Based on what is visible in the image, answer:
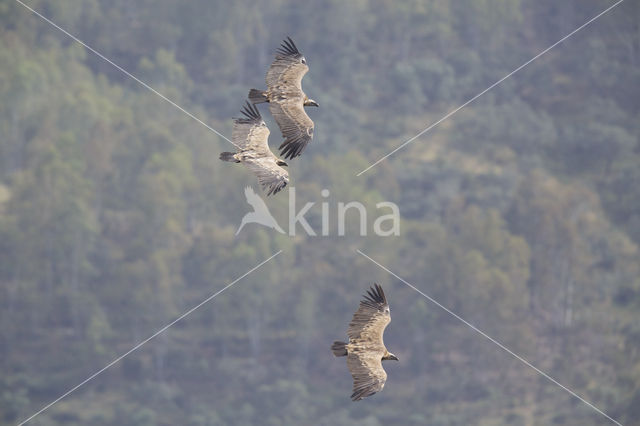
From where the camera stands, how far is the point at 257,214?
137750mm

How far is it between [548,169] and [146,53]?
48.4m

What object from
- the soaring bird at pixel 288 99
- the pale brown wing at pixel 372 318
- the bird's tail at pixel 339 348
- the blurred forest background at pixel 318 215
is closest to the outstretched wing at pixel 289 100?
the soaring bird at pixel 288 99

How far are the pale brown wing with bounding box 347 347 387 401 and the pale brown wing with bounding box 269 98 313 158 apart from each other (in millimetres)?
5947

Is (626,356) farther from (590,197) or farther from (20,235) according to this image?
(20,235)

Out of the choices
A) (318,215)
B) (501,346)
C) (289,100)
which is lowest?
(289,100)

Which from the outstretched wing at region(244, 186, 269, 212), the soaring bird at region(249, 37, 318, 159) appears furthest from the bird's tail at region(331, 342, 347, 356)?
the outstretched wing at region(244, 186, 269, 212)

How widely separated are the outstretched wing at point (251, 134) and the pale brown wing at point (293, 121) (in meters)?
0.85

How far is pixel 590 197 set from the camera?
141 meters

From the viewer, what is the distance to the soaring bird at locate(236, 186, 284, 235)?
431ft

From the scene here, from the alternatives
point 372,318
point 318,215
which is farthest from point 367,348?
point 318,215

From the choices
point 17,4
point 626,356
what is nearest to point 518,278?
point 626,356

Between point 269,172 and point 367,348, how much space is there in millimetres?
5482

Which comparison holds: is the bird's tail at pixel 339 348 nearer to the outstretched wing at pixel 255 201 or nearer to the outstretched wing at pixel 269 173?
the outstretched wing at pixel 269 173

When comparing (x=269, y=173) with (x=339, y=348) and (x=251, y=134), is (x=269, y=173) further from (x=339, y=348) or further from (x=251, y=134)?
(x=339, y=348)
